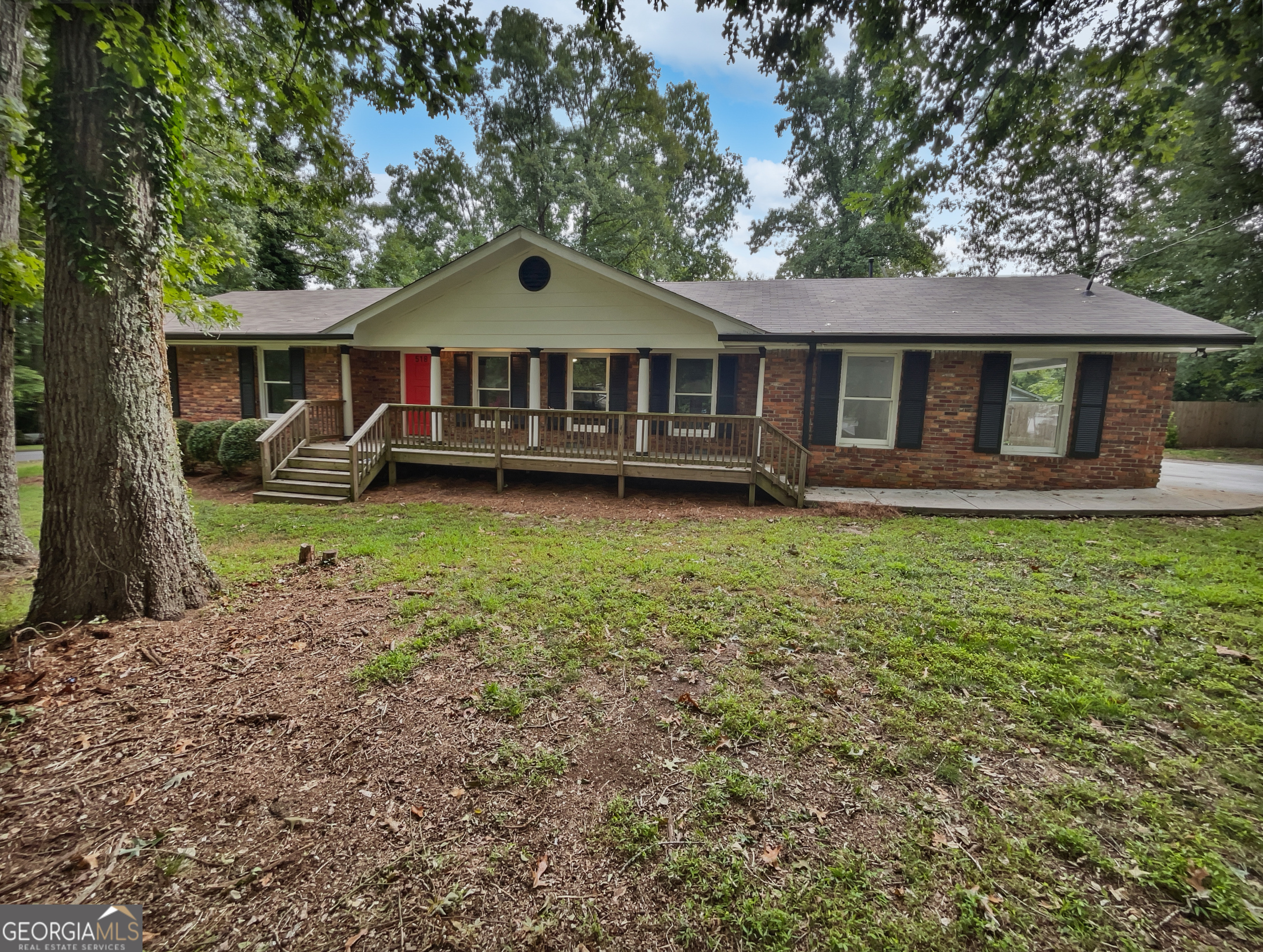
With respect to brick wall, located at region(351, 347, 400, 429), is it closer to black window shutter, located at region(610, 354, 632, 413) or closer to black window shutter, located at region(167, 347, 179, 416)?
black window shutter, located at region(167, 347, 179, 416)

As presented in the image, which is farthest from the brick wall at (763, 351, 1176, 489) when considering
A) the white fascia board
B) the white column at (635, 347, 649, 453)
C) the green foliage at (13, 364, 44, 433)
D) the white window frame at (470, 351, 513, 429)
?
the green foliage at (13, 364, 44, 433)

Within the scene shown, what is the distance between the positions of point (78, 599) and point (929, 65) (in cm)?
752

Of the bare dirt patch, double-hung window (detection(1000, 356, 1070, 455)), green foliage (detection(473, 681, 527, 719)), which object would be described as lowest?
green foliage (detection(473, 681, 527, 719))

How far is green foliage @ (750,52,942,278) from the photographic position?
22.7 meters

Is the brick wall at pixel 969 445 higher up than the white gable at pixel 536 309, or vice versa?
the white gable at pixel 536 309

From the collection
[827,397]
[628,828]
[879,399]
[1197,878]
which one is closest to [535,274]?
[827,397]

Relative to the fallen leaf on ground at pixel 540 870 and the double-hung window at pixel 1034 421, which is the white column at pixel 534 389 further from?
the double-hung window at pixel 1034 421

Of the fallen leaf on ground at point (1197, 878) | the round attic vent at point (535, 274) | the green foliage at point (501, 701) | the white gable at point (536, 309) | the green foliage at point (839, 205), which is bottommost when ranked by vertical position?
the green foliage at point (501, 701)

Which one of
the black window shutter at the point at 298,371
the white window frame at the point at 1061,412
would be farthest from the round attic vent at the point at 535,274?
the white window frame at the point at 1061,412

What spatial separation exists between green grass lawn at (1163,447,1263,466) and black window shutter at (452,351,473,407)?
18738 mm

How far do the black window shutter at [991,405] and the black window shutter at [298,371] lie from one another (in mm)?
14731

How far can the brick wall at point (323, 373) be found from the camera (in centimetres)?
1250

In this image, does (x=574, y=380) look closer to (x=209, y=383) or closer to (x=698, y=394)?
(x=698, y=394)

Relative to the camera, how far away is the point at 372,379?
13.0m
